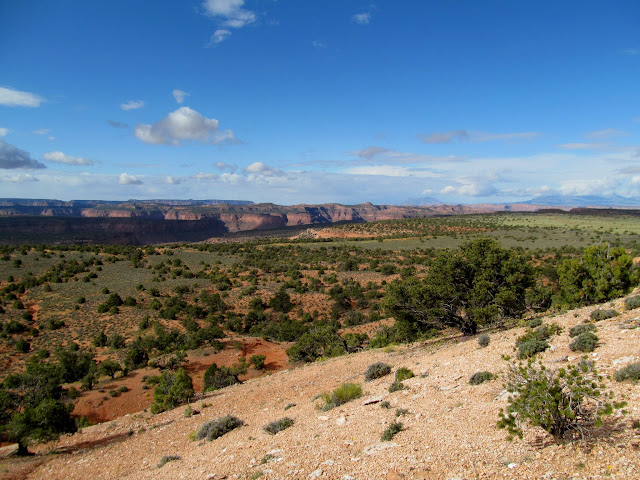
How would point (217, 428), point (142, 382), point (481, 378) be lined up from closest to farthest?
1. point (481, 378)
2. point (217, 428)
3. point (142, 382)

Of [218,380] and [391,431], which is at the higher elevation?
[391,431]

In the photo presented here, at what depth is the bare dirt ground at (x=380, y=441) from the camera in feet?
17.9

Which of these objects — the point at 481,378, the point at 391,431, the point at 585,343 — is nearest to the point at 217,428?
the point at 391,431

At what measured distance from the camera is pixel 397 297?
1661 centimetres

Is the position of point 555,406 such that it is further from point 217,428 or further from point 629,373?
point 217,428

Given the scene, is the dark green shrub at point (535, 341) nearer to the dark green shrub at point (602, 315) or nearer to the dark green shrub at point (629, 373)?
the dark green shrub at point (602, 315)

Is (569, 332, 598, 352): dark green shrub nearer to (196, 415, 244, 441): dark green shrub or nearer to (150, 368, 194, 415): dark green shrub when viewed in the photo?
(196, 415, 244, 441): dark green shrub

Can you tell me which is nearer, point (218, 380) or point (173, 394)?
point (173, 394)

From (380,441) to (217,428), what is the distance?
5.44 meters

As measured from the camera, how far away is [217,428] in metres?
10.2

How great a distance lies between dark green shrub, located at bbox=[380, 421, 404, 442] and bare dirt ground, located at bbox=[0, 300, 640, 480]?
13 centimetres

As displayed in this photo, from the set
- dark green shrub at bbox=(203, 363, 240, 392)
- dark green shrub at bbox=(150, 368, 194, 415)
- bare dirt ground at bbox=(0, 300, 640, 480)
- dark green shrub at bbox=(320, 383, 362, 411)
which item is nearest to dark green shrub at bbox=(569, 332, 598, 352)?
bare dirt ground at bbox=(0, 300, 640, 480)

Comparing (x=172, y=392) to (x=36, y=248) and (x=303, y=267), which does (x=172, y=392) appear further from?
(x=36, y=248)

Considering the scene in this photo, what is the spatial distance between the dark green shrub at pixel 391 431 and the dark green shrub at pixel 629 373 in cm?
450
